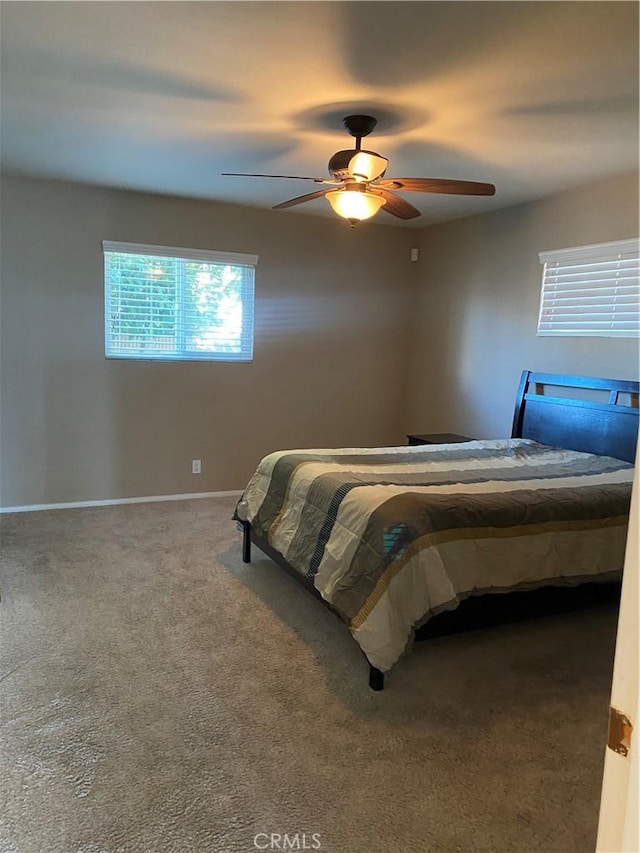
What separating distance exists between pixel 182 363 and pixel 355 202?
2.48 metres

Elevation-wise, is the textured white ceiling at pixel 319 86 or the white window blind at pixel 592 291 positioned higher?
the textured white ceiling at pixel 319 86

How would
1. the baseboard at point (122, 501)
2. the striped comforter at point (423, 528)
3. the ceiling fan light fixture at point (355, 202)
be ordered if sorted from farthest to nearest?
the baseboard at point (122, 501)
the ceiling fan light fixture at point (355, 202)
the striped comforter at point (423, 528)

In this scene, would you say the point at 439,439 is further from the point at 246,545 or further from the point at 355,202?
the point at 355,202

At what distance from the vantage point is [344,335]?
5.42 metres

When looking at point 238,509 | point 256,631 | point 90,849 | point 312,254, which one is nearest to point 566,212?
point 312,254

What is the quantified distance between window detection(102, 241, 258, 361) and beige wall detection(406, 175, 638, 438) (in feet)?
5.58

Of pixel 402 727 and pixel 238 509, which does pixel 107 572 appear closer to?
pixel 238 509

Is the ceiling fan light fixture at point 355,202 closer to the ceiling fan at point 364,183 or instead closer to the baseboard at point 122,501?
the ceiling fan at point 364,183

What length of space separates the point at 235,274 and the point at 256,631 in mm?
3159

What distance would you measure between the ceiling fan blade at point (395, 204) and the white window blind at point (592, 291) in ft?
4.80
